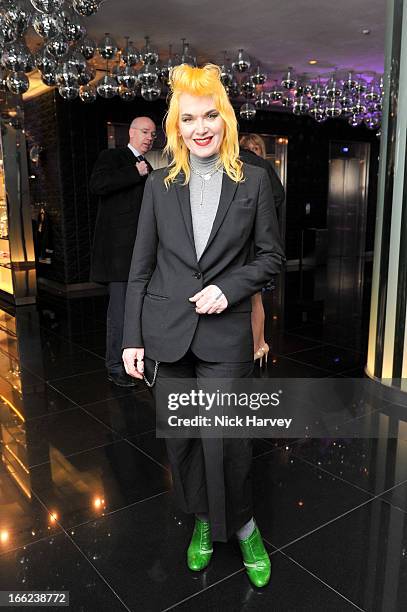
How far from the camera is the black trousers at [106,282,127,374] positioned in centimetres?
377

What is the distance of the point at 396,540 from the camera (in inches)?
82.6

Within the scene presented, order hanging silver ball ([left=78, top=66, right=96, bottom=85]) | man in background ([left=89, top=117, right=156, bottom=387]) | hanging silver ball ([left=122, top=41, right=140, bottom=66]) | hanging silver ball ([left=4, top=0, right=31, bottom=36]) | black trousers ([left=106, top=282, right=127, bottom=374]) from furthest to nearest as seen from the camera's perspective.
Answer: hanging silver ball ([left=122, top=41, right=140, bottom=66]), hanging silver ball ([left=78, top=66, right=96, bottom=85]), black trousers ([left=106, top=282, right=127, bottom=374]), man in background ([left=89, top=117, right=156, bottom=387]), hanging silver ball ([left=4, top=0, right=31, bottom=36])

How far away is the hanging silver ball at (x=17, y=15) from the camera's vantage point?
3.43 m

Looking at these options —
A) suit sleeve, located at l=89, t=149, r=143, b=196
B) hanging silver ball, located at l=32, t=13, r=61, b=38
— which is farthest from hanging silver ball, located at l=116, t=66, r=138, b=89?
suit sleeve, located at l=89, t=149, r=143, b=196

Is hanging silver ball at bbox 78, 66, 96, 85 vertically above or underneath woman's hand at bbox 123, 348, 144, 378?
above

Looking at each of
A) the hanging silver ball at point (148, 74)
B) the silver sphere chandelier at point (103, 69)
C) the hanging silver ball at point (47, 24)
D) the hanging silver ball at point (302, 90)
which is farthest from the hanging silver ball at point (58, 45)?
the hanging silver ball at point (302, 90)

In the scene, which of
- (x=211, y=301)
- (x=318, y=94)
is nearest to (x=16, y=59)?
(x=211, y=301)

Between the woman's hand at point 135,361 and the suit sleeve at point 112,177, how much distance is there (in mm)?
1984

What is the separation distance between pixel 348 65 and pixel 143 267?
7085 millimetres

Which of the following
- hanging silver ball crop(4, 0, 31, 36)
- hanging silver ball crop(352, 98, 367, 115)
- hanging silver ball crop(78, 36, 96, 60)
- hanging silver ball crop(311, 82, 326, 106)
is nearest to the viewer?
hanging silver ball crop(4, 0, 31, 36)

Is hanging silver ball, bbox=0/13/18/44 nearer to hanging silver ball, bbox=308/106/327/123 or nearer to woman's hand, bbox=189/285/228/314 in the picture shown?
woman's hand, bbox=189/285/228/314

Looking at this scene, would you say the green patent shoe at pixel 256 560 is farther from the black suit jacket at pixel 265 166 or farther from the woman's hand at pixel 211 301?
the black suit jacket at pixel 265 166

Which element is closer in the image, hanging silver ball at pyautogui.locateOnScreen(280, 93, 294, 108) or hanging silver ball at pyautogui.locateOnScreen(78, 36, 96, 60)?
hanging silver ball at pyautogui.locateOnScreen(78, 36, 96, 60)

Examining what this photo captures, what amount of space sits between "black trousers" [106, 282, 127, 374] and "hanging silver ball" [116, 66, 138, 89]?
271 centimetres
